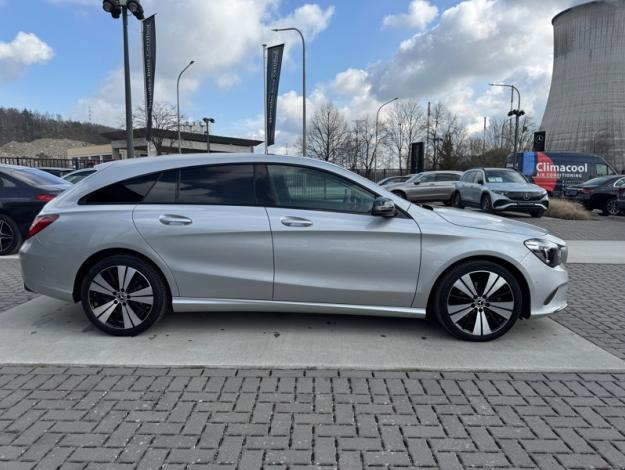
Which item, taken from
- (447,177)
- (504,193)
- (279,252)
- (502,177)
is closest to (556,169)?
(447,177)

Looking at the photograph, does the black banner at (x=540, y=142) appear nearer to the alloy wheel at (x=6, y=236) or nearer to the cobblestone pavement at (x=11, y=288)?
the alloy wheel at (x=6, y=236)

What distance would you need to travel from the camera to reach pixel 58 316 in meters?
4.55

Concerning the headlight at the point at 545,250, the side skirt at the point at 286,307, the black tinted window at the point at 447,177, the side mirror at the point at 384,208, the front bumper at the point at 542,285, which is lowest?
the side skirt at the point at 286,307

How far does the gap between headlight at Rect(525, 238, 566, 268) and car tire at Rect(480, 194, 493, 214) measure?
37.3 ft

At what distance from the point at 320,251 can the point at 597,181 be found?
59.6 feet

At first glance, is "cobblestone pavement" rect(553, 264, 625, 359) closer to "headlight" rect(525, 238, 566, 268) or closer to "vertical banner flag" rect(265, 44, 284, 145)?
"headlight" rect(525, 238, 566, 268)

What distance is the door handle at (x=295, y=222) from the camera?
380 cm

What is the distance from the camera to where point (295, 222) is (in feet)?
12.5

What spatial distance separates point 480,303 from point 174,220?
2.82 metres

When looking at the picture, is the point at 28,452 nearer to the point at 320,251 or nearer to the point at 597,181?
the point at 320,251

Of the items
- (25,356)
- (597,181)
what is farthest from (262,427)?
(597,181)

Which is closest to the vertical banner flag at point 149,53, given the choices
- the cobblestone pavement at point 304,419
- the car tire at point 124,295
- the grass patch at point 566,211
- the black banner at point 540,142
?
the car tire at point 124,295

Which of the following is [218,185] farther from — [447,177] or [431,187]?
[447,177]

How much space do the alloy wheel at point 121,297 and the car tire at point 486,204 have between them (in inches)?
518
